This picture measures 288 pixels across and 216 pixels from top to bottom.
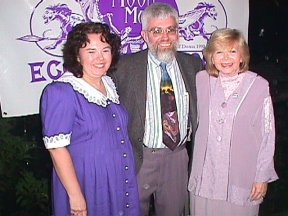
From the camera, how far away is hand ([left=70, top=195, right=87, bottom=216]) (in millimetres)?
2219

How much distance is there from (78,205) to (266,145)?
108 cm

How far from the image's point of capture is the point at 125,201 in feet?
7.91

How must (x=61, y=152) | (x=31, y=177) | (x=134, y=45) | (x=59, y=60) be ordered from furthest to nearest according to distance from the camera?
(x=31, y=177) → (x=134, y=45) → (x=59, y=60) → (x=61, y=152)

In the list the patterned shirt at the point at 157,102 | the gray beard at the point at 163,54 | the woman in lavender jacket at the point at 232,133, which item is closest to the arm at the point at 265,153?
the woman in lavender jacket at the point at 232,133

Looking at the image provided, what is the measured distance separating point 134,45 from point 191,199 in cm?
114

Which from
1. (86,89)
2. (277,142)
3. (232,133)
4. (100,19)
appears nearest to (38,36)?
(100,19)

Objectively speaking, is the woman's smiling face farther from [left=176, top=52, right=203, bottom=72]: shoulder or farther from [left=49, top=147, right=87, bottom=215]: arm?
[left=49, top=147, right=87, bottom=215]: arm

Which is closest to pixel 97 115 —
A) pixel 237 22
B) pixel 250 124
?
pixel 250 124

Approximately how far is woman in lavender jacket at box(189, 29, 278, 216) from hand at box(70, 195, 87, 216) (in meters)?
0.71

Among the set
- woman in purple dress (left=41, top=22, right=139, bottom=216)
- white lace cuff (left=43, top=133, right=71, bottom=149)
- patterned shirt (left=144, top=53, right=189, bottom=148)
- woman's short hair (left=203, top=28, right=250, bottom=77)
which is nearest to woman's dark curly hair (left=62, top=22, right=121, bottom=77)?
woman in purple dress (left=41, top=22, right=139, bottom=216)

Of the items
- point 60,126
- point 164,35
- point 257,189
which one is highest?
point 164,35

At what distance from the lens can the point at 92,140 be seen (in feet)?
7.24

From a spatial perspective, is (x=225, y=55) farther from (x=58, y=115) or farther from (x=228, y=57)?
(x=58, y=115)

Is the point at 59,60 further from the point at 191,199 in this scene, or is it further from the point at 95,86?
the point at 191,199
